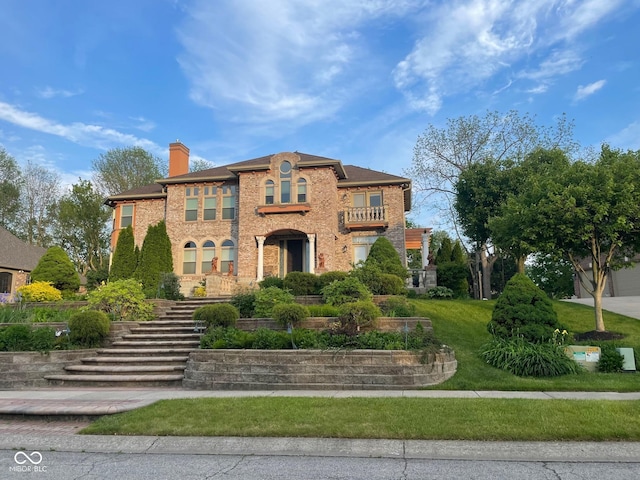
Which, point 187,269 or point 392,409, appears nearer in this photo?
point 392,409

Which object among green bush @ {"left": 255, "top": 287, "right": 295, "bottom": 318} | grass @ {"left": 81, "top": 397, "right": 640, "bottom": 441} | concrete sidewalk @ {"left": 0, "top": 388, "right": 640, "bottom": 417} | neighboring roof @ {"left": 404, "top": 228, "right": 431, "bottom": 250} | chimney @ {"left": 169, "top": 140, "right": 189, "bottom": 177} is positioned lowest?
concrete sidewalk @ {"left": 0, "top": 388, "right": 640, "bottom": 417}

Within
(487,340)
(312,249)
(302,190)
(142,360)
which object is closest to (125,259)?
(312,249)

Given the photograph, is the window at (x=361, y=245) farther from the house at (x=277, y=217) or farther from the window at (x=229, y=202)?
the window at (x=229, y=202)

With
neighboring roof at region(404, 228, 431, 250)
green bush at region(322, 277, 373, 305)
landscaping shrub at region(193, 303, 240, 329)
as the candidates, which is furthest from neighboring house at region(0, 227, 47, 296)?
neighboring roof at region(404, 228, 431, 250)

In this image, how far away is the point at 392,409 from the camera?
6789mm

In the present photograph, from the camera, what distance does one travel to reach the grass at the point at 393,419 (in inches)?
228

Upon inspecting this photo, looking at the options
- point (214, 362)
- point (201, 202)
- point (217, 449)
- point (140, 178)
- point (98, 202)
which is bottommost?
point (217, 449)

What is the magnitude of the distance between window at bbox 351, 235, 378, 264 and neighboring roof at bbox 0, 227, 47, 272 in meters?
22.1

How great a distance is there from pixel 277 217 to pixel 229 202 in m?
3.49

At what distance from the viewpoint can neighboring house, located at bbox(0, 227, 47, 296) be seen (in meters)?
28.8

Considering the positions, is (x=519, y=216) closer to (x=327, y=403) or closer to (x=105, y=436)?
(x=327, y=403)

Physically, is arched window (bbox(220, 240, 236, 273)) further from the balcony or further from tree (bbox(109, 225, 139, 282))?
the balcony

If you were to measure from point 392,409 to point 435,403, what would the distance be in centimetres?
81

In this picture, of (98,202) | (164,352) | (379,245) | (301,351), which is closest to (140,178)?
(98,202)
